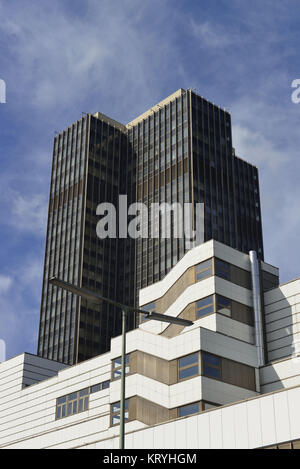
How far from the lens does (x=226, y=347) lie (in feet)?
164

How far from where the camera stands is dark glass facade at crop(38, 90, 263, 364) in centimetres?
13288

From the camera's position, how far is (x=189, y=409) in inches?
1850

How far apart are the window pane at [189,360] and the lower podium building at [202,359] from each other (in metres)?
0.08

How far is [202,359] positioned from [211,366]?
39.0 inches

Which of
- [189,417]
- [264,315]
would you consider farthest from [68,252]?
[189,417]

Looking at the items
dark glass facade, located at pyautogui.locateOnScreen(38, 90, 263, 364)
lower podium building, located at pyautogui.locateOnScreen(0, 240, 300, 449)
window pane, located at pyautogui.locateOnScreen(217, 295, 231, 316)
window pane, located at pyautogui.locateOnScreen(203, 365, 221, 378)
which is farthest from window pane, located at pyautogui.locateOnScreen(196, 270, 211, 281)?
dark glass facade, located at pyautogui.locateOnScreen(38, 90, 263, 364)

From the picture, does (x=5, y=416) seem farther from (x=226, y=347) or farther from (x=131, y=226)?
(x=131, y=226)

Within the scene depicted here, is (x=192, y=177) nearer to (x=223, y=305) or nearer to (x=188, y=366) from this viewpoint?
(x=223, y=305)

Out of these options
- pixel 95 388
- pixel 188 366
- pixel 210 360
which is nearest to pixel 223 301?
pixel 210 360

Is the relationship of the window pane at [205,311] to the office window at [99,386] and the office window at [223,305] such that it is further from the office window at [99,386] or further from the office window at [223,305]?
the office window at [99,386]

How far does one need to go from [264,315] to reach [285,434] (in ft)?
74.1

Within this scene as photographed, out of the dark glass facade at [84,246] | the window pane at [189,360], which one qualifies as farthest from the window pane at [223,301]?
the dark glass facade at [84,246]

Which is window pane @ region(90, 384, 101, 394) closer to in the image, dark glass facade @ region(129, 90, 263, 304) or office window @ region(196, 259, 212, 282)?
office window @ region(196, 259, 212, 282)

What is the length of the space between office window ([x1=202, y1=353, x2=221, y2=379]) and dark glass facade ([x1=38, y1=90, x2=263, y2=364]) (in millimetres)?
77176
